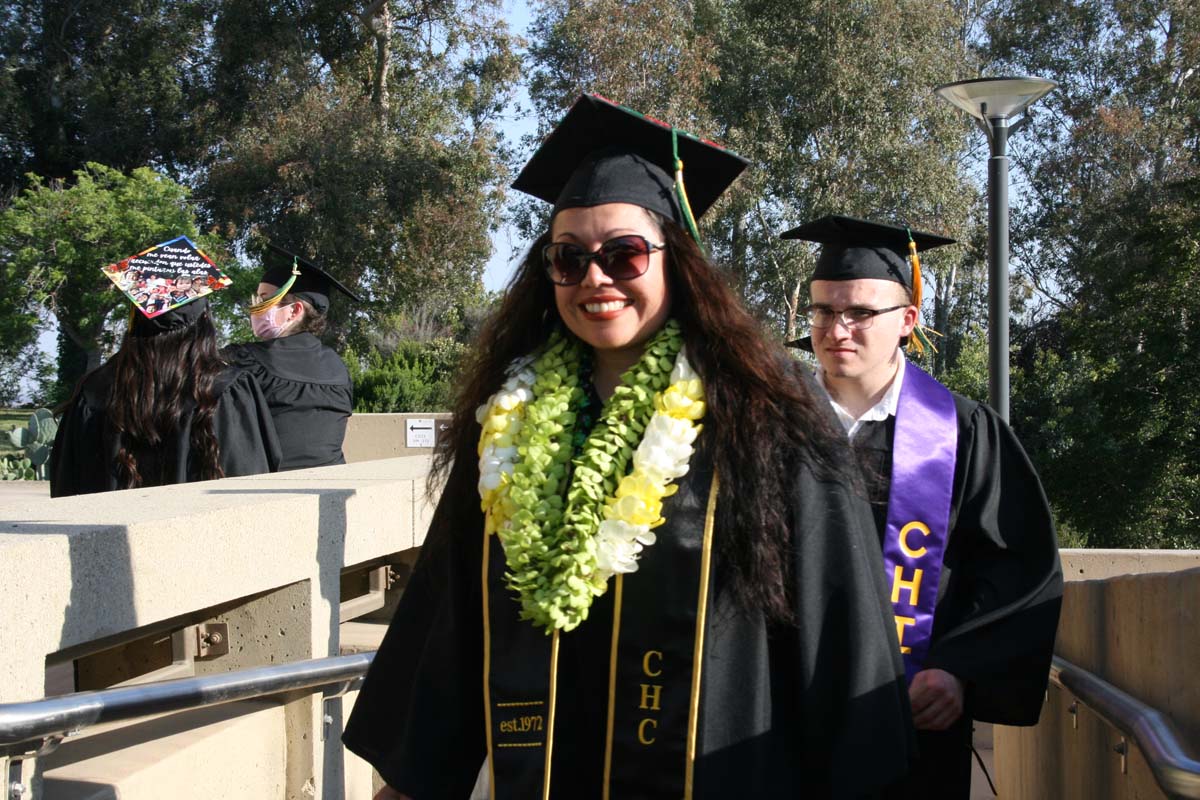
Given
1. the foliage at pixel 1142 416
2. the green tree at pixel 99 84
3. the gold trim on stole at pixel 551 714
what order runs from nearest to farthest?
the gold trim on stole at pixel 551 714, the foliage at pixel 1142 416, the green tree at pixel 99 84

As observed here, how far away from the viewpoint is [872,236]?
12.9 ft

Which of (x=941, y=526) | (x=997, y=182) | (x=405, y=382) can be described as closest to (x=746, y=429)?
(x=941, y=526)

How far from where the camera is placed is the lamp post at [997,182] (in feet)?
26.4

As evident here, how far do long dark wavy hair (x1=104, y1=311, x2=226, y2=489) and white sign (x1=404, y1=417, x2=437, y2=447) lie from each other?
12.3 metres

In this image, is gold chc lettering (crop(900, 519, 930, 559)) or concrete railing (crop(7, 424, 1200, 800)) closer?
concrete railing (crop(7, 424, 1200, 800))

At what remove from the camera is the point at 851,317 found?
145 inches

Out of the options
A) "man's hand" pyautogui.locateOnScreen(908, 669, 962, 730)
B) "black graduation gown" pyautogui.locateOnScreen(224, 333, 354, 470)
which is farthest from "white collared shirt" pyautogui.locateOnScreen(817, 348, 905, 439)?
"black graduation gown" pyautogui.locateOnScreen(224, 333, 354, 470)

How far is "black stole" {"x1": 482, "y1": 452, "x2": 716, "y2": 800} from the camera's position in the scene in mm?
2080

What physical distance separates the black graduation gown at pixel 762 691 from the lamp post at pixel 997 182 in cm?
616

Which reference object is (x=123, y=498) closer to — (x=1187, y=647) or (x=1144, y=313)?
(x=1187, y=647)

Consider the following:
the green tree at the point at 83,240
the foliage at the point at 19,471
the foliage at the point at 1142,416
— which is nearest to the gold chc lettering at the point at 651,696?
the foliage at the point at 1142,416

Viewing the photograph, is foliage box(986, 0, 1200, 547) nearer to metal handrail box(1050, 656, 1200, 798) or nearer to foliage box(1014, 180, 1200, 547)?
foliage box(1014, 180, 1200, 547)

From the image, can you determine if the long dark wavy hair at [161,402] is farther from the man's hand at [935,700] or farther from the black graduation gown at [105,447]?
the man's hand at [935,700]

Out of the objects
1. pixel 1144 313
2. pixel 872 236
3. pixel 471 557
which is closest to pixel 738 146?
pixel 1144 313
